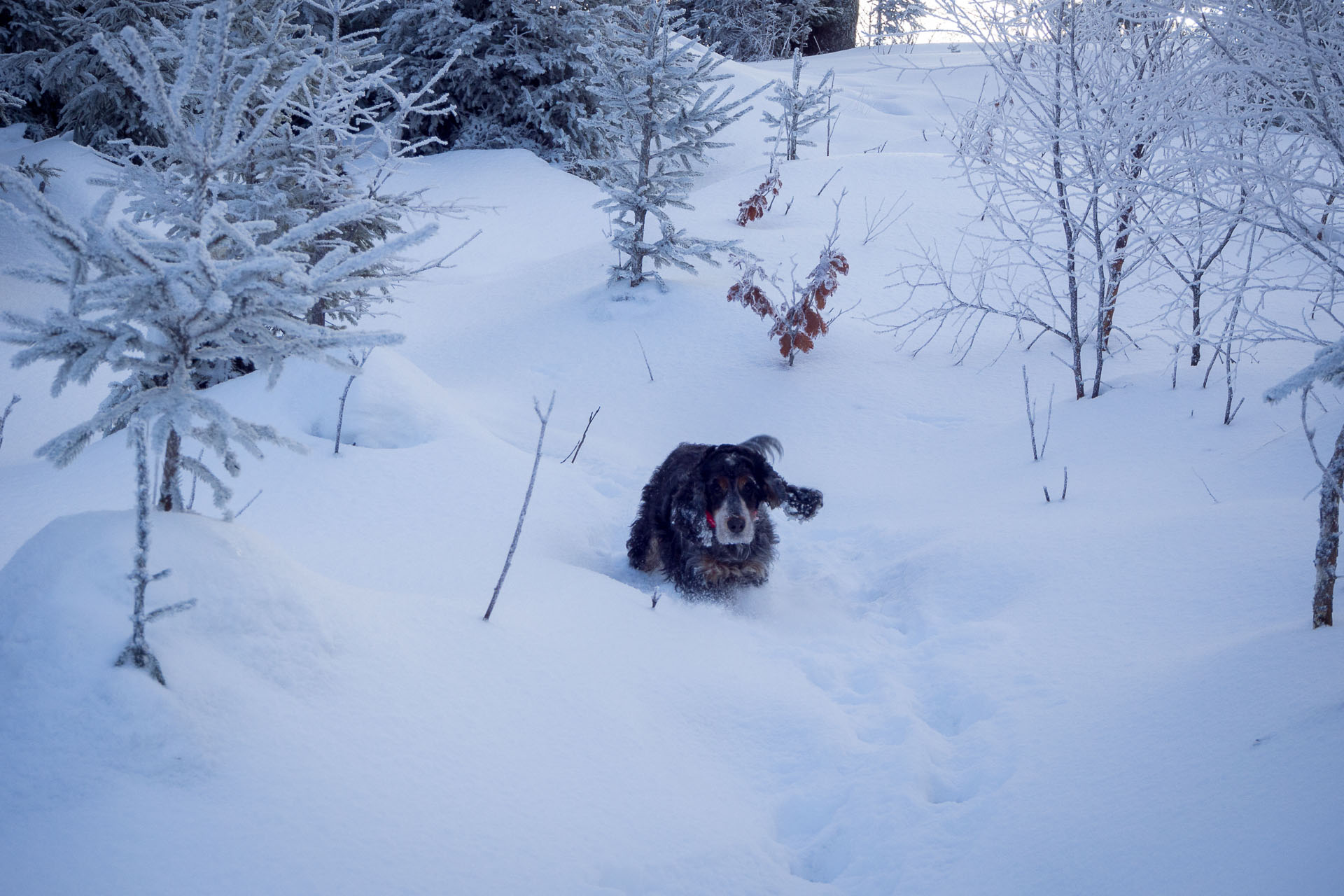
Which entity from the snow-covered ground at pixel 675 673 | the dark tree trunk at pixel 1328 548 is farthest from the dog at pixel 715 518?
the dark tree trunk at pixel 1328 548

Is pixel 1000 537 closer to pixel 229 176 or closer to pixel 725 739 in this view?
pixel 725 739

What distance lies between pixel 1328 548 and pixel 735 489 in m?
2.49

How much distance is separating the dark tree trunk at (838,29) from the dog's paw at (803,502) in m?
21.4

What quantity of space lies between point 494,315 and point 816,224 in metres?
3.94

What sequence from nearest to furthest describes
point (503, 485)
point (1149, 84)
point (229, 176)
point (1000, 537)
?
point (1149, 84) → point (1000, 537) → point (503, 485) → point (229, 176)

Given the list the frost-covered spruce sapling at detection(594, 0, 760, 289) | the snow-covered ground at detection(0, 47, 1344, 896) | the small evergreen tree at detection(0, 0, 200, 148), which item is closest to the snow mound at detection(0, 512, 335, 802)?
the snow-covered ground at detection(0, 47, 1344, 896)

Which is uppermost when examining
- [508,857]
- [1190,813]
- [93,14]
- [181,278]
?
[93,14]

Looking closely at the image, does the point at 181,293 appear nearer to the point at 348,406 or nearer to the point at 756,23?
the point at 348,406

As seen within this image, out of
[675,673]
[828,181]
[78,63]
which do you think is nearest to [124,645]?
[675,673]

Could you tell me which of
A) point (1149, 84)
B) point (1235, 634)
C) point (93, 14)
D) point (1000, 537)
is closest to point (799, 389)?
point (1000, 537)

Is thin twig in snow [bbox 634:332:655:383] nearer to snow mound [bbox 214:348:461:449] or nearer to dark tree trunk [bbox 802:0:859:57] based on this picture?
snow mound [bbox 214:348:461:449]

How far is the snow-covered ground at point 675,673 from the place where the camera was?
1578mm

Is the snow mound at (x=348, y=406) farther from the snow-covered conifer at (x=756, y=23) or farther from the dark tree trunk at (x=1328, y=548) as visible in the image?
the snow-covered conifer at (x=756, y=23)

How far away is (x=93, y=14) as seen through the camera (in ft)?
30.3
